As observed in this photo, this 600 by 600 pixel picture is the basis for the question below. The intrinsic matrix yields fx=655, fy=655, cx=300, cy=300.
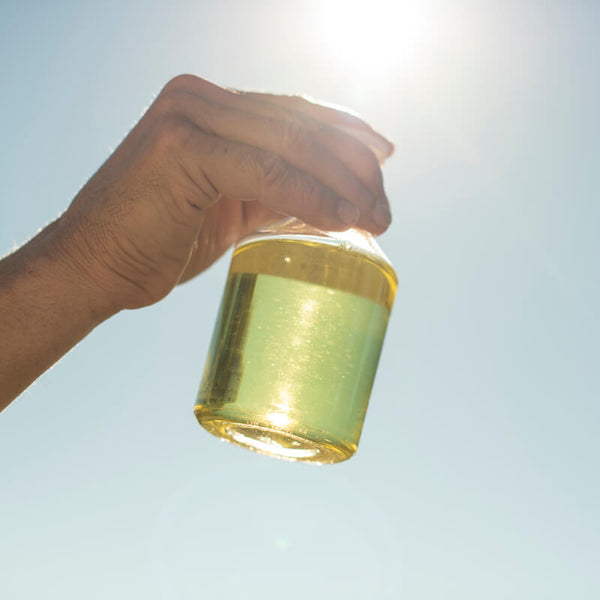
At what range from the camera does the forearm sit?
1.83m

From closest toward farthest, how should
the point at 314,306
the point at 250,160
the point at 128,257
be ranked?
the point at 250,160
the point at 314,306
the point at 128,257

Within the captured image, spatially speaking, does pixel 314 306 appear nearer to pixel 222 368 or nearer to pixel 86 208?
pixel 222 368

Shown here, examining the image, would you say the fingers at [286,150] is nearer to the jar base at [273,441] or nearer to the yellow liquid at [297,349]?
the yellow liquid at [297,349]

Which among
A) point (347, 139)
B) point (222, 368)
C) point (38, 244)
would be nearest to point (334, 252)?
point (347, 139)

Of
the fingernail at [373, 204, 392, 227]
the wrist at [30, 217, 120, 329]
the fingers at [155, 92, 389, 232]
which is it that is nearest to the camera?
the fingers at [155, 92, 389, 232]

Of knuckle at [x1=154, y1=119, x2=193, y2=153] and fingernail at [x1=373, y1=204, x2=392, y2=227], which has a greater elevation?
knuckle at [x1=154, y1=119, x2=193, y2=153]

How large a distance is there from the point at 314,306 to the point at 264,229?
0.37m

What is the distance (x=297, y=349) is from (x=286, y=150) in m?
0.51

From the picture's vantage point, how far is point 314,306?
1756 mm

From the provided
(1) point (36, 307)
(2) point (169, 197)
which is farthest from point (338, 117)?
(1) point (36, 307)

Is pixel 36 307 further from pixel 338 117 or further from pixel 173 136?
pixel 338 117

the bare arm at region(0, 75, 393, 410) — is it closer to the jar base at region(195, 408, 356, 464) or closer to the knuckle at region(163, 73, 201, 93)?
the knuckle at region(163, 73, 201, 93)

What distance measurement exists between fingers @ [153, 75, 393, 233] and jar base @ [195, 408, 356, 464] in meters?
0.56

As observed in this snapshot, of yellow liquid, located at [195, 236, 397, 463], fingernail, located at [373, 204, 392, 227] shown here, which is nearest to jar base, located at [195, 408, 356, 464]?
yellow liquid, located at [195, 236, 397, 463]
